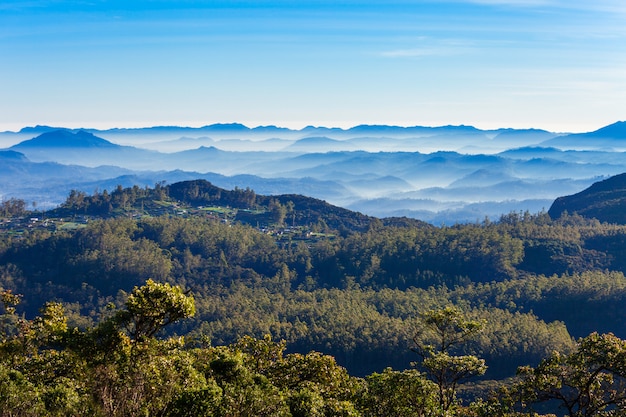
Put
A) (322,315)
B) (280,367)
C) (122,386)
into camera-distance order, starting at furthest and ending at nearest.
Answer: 1. (322,315)
2. (280,367)
3. (122,386)

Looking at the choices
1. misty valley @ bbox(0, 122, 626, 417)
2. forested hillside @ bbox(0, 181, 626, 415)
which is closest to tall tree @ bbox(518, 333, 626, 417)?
misty valley @ bbox(0, 122, 626, 417)

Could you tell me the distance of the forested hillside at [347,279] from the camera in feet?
304

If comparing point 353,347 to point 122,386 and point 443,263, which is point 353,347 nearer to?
point 443,263

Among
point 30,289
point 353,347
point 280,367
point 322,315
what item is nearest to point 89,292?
point 30,289

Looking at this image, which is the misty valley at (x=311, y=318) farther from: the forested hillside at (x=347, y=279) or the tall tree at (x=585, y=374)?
the forested hillside at (x=347, y=279)

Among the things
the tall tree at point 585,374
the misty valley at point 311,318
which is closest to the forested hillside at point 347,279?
A: the misty valley at point 311,318

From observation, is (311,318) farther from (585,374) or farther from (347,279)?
(585,374)

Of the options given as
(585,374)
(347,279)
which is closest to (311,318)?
(347,279)

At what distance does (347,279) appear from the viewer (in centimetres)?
13638

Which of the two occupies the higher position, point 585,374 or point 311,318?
point 585,374

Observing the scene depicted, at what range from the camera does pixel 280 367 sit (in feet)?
85.5

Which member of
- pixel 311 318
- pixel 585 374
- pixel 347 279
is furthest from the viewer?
pixel 347 279

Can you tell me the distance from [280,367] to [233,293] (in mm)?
107868

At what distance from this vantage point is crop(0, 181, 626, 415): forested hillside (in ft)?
304
